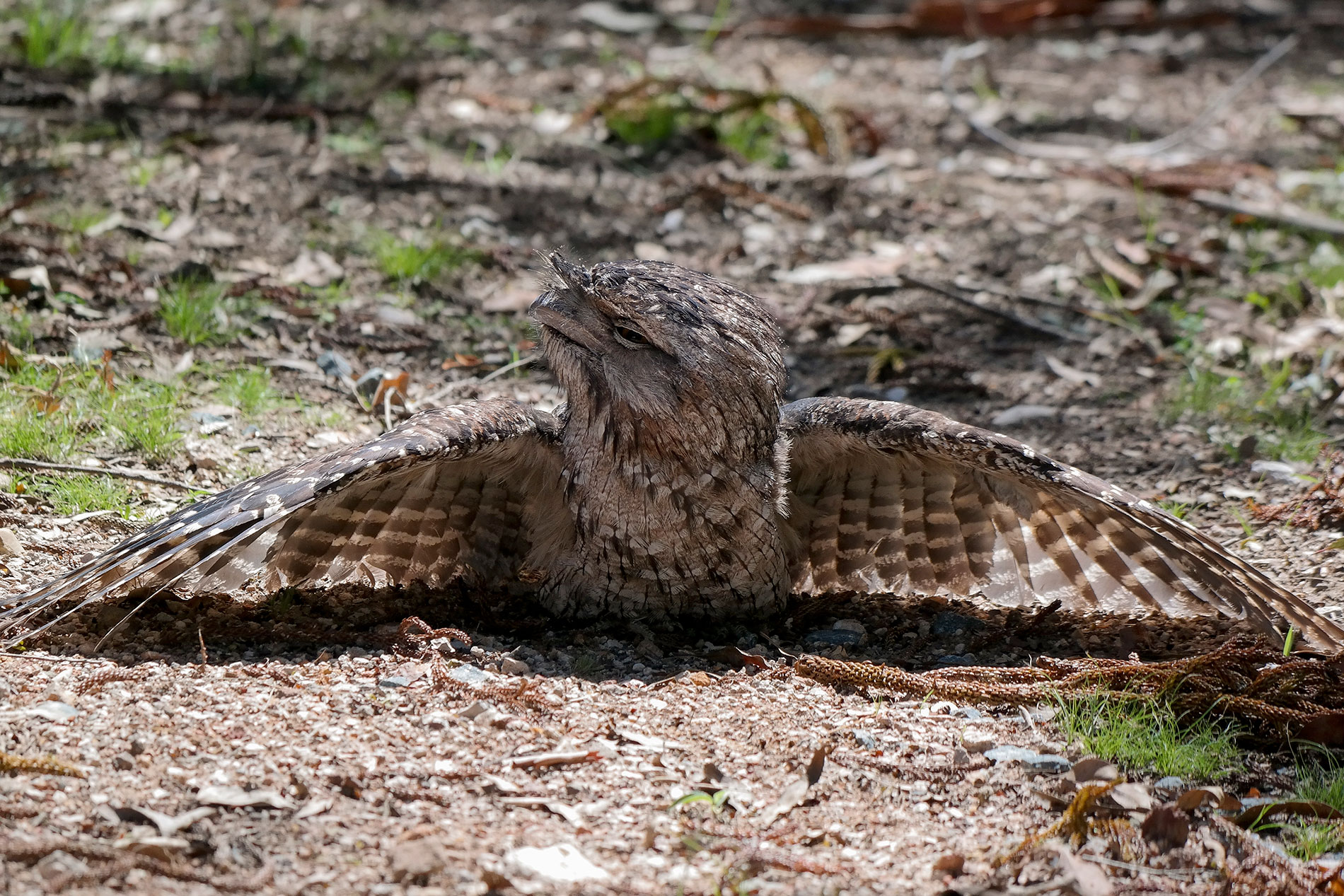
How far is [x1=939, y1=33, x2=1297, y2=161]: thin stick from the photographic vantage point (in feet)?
29.2

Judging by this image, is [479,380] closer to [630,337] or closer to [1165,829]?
[630,337]

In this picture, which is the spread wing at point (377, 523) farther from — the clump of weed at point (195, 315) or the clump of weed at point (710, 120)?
the clump of weed at point (710, 120)

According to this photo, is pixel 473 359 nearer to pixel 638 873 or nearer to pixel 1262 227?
pixel 638 873

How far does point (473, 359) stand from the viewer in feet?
19.9

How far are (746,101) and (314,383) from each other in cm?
381

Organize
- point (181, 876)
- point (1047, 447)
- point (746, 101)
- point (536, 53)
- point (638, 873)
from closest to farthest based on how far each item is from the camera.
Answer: point (181, 876) < point (638, 873) < point (1047, 447) < point (746, 101) < point (536, 53)

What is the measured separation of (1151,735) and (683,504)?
1538 mm

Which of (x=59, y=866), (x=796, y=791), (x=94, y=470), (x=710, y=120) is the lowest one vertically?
(x=796, y=791)

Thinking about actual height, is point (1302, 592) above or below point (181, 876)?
below

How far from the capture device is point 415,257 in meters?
6.60

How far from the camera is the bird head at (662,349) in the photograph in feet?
13.3

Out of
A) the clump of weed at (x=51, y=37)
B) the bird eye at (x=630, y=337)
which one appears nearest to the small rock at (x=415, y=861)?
the bird eye at (x=630, y=337)

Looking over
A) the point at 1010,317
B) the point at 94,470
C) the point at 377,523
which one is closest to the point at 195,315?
the point at 94,470

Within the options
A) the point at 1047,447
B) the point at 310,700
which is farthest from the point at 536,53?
the point at 310,700
